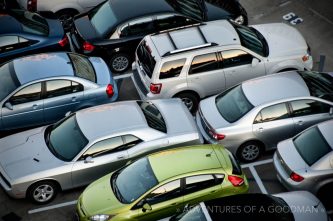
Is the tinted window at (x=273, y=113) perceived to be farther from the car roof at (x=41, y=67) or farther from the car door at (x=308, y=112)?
the car roof at (x=41, y=67)

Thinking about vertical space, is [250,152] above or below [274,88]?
below

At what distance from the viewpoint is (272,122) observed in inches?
562

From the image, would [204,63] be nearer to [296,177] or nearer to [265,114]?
[265,114]

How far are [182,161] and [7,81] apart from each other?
531 centimetres

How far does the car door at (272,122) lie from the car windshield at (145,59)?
3.07 meters

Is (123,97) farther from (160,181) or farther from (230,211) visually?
(230,211)

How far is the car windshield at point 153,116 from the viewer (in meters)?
14.0

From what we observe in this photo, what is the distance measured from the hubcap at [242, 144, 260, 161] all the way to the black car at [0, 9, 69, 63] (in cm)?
613

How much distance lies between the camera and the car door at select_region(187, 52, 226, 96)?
15711mm

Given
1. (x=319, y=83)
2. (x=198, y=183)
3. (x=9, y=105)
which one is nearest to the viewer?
(x=198, y=183)

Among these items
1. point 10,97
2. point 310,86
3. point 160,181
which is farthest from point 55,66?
point 310,86

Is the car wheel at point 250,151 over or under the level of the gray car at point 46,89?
under

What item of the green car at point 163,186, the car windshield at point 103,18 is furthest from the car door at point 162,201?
the car windshield at point 103,18

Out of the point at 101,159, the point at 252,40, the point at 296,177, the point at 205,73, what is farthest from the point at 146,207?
the point at 252,40
